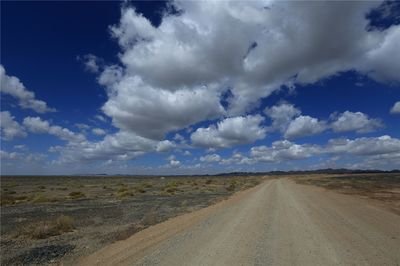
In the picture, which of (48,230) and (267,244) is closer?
(267,244)

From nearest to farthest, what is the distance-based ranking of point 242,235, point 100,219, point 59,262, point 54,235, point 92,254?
point 59,262, point 92,254, point 242,235, point 54,235, point 100,219

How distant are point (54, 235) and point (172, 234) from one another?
5.98 m

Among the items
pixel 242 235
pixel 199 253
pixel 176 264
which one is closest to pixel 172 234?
pixel 242 235

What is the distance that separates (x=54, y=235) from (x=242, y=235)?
29.1ft

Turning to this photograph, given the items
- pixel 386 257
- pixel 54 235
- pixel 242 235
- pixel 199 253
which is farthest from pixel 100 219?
pixel 386 257

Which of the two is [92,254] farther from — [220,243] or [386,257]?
[386,257]

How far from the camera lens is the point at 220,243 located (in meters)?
11.6

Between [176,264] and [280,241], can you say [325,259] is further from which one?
[176,264]

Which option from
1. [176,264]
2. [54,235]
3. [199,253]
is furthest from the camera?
[54,235]

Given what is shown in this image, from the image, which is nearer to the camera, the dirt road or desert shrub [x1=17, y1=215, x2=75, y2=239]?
the dirt road

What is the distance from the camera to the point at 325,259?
9.23 m

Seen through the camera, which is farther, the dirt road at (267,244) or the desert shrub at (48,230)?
the desert shrub at (48,230)

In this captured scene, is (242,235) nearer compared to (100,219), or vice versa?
(242,235)

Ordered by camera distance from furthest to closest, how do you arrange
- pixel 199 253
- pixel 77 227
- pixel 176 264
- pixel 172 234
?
1. pixel 77 227
2. pixel 172 234
3. pixel 199 253
4. pixel 176 264
